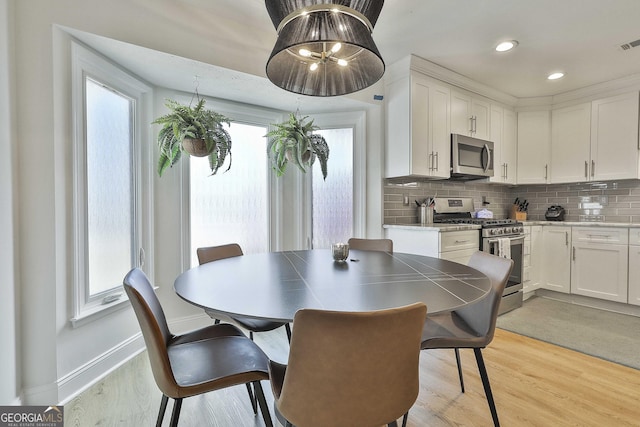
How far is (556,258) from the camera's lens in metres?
3.62

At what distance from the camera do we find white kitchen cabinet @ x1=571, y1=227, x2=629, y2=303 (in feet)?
10.4

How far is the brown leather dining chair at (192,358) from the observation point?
1029 mm

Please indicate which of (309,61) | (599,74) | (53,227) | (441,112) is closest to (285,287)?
(309,61)

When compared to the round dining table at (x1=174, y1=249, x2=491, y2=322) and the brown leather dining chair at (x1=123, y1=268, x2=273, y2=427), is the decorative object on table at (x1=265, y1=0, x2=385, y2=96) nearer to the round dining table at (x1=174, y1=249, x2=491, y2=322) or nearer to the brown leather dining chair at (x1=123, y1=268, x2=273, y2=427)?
the round dining table at (x1=174, y1=249, x2=491, y2=322)

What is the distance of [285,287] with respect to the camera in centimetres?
124

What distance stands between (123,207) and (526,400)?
2975 millimetres

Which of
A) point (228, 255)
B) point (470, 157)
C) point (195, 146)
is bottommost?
point (228, 255)

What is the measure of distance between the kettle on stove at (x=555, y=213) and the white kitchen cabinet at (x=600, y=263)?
0.59 metres

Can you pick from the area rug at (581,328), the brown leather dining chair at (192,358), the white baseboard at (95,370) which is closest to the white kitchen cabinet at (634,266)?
Result: the area rug at (581,328)

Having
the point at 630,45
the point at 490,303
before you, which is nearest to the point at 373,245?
the point at 490,303

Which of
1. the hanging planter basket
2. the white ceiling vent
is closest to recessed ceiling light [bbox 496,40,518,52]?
the white ceiling vent

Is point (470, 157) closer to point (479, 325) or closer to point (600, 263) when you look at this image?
point (600, 263)

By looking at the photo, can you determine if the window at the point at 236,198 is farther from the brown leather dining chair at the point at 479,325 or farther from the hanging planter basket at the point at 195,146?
the brown leather dining chair at the point at 479,325

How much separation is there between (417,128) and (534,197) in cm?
255
